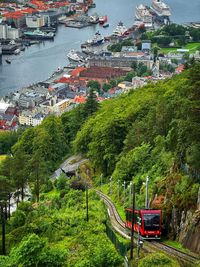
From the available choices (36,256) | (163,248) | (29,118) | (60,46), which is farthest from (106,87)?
(36,256)

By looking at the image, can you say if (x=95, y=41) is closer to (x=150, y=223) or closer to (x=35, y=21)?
(x=35, y=21)

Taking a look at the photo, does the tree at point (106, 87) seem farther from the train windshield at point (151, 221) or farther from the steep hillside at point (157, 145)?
the train windshield at point (151, 221)

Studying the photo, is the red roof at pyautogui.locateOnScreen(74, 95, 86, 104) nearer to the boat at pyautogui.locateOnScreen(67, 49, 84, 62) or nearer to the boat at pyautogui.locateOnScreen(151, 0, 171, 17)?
the boat at pyautogui.locateOnScreen(67, 49, 84, 62)

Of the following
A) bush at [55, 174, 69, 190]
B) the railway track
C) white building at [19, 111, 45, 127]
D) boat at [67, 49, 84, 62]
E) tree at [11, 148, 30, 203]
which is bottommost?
white building at [19, 111, 45, 127]

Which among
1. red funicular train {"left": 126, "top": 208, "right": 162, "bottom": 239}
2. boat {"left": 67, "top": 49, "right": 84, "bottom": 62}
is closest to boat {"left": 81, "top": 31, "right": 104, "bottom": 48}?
boat {"left": 67, "top": 49, "right": 84, "bottom": 62}

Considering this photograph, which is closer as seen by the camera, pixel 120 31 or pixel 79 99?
pixel 79 99

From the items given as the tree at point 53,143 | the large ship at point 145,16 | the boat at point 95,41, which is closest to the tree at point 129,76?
the boat at point 95,41
